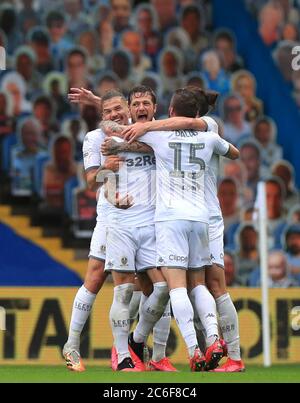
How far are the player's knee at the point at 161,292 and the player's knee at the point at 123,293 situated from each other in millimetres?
194

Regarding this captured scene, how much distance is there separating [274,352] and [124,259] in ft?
13.3

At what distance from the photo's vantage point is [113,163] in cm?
931

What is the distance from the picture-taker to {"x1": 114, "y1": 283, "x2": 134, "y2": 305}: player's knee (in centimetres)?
931

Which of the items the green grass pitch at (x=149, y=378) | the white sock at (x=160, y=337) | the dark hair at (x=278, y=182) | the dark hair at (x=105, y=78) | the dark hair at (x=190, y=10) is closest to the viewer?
the green grass pitch at (x=149, y=378)

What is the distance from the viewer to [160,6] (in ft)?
60.1

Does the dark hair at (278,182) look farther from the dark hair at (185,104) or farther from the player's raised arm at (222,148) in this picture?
the dark hair at (185,104)

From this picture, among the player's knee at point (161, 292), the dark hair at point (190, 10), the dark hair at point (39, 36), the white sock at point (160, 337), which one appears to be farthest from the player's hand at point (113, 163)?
the dark hair at point (190, 10)

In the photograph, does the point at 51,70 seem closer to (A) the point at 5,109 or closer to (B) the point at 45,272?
(A) the point at 5,109

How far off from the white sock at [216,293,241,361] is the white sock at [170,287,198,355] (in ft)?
1.88

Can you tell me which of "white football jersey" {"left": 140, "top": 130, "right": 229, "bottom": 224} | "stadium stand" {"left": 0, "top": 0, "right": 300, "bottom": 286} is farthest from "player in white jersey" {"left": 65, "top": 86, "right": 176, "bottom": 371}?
"stadium stand" {"left": 0, "top": 0, "right": 300, "bottom": 286}

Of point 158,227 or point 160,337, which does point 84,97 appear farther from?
point 160,337

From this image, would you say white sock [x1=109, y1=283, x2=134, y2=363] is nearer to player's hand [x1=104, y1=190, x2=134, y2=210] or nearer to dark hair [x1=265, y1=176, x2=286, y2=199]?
player's hand [x1=104, y1=190, x2=134, y2=210]

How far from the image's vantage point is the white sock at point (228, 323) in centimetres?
941

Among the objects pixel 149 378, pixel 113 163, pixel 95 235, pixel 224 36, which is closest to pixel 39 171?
pixel 224 36
